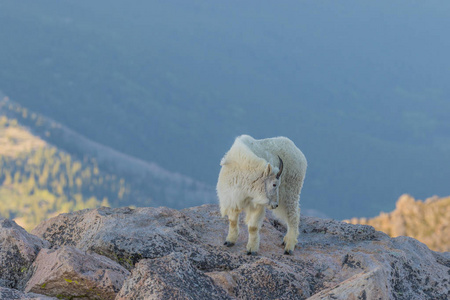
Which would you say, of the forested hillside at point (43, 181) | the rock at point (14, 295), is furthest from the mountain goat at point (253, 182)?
the forested hillside at point (43, 181)

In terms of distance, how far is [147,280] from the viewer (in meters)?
5.59

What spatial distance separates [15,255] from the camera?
710 centimetres

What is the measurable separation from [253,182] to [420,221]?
20.3 m

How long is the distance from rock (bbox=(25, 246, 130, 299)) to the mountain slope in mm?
21575

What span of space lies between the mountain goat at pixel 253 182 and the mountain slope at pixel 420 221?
53.4 feet

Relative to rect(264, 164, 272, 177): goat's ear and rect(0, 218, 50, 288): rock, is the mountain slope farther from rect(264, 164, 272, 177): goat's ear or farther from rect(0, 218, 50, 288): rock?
rect(0, 218, 50, 288): rock

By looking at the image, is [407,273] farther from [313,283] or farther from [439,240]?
[439,240]

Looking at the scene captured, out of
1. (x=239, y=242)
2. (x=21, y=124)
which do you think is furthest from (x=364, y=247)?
(x=21, y=124)

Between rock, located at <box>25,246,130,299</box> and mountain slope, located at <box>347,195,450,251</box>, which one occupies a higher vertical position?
mountain slope, located at <box>347,195,450,251</box>

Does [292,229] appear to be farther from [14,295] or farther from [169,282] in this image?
[14,295]

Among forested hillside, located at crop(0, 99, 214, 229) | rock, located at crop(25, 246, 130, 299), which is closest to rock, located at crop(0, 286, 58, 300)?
rock, located at crop(25, 246, 130, 299)

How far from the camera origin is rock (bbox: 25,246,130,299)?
613 centimetres

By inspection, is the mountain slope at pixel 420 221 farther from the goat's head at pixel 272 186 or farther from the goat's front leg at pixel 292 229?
the goat's head at pixel 272 186

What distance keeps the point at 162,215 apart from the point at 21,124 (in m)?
190
